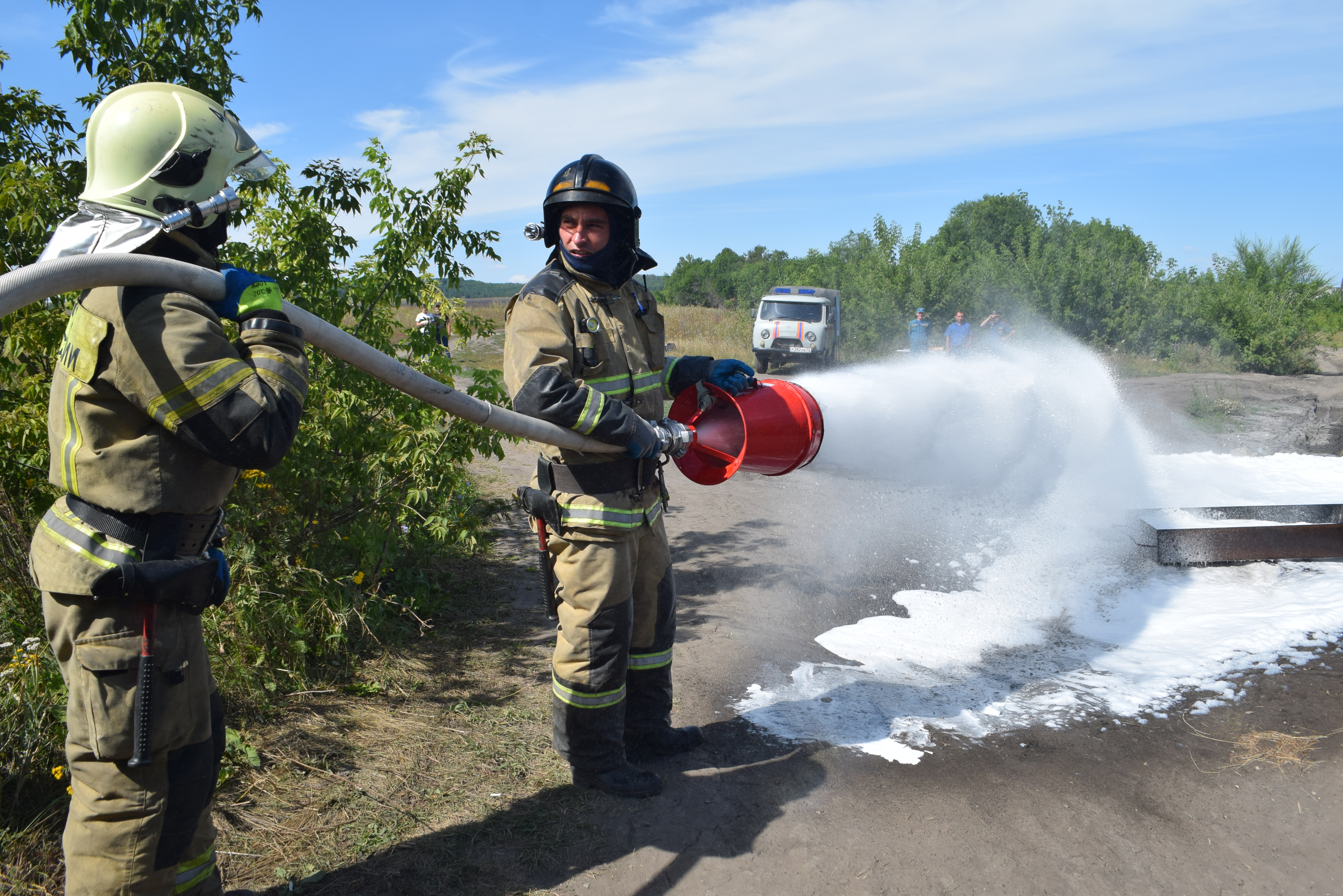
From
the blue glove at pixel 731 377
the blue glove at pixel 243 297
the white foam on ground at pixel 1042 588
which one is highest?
the blue glove at pixel 243 297

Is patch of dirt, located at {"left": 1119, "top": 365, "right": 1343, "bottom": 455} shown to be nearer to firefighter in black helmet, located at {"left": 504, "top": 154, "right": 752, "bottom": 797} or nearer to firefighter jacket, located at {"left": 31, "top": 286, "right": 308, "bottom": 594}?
firefighter in black helmet, located at {"left": 504, "top": 154, "right": 752, "bottom": 797}

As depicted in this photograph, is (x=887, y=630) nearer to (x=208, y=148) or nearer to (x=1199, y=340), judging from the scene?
(x=208, y=148)

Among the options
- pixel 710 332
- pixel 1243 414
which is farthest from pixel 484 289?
pixel 1243 414

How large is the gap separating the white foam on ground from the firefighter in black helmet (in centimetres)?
96

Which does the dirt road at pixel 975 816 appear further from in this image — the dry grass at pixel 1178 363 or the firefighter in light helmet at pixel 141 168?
the dry grass at pixel 1178 363

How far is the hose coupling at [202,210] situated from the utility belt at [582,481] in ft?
4.37

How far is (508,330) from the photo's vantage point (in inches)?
115

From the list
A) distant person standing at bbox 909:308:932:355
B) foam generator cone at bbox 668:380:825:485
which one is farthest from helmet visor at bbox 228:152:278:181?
distant person standing at bbox 909:308:932:355

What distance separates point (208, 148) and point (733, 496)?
19.9 feet

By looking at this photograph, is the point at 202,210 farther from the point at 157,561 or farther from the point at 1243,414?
the point at 1243,414

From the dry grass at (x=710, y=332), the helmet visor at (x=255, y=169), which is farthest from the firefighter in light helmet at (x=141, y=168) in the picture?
the dry grass at (x=710, y=332)

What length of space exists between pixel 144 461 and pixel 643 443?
153 centimetres

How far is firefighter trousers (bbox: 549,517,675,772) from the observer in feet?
9.68

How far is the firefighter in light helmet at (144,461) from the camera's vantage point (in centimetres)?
182
